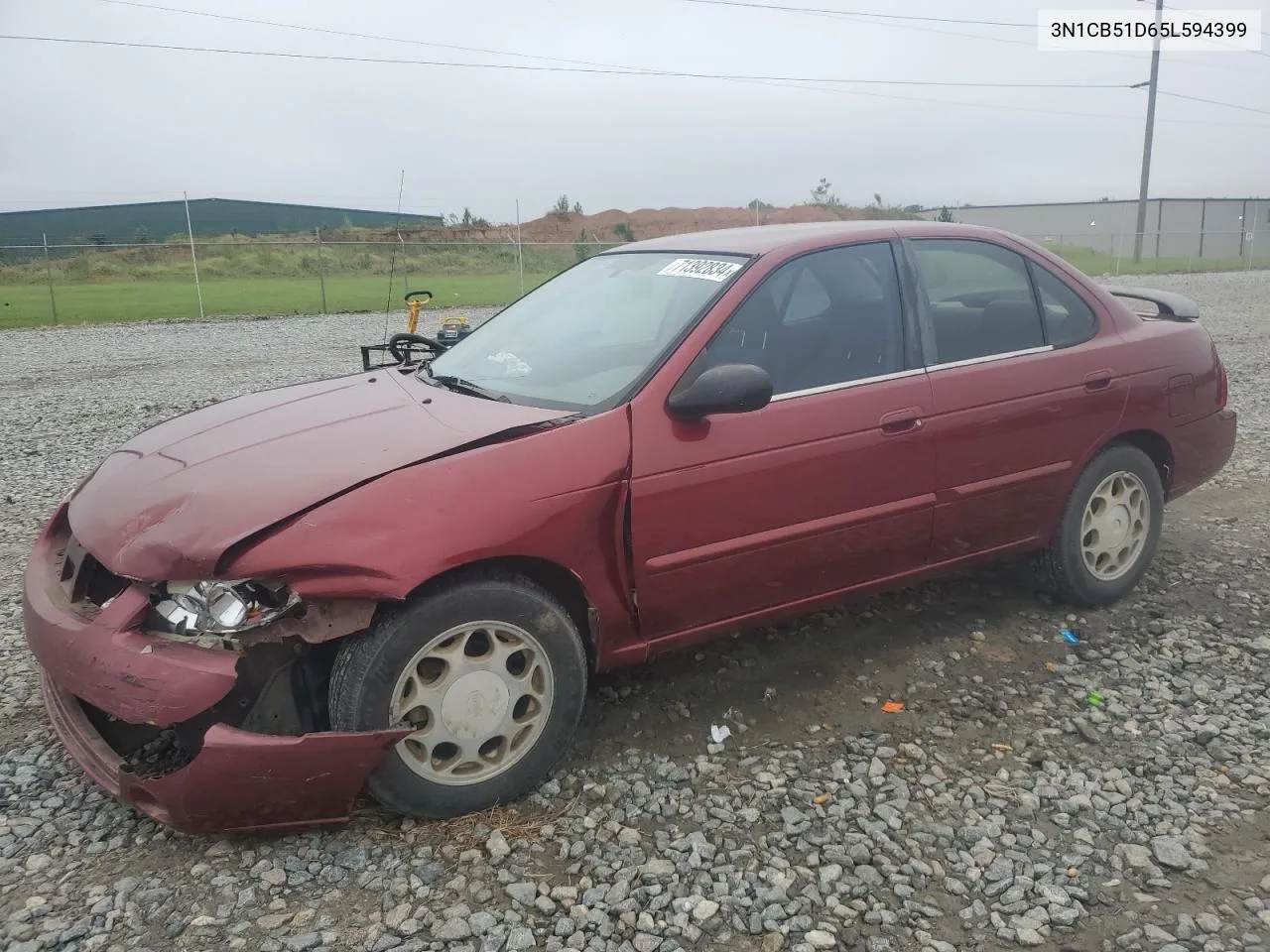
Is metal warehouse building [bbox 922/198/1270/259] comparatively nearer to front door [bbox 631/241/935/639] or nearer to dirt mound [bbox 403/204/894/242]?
dirt mound [bbox 403/204/894/242]

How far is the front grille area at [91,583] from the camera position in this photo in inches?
115

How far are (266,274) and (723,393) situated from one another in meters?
31.0

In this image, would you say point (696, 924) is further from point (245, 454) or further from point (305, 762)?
point (245, 454)

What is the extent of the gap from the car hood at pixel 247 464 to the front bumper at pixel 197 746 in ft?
0.64

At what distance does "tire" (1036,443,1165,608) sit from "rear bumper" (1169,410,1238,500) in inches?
5.5

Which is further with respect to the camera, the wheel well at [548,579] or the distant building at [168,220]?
the distant building at [168,220]

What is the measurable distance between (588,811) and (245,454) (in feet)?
4.95

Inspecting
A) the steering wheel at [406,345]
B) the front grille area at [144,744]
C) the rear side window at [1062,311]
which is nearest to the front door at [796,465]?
the rear side window at [1062,311]

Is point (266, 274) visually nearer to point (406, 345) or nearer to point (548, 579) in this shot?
point (406, 345)

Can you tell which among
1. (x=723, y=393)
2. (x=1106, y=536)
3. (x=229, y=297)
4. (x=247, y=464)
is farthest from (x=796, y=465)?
(x=229, y=297)

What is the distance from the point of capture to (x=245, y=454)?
3029 millimetres

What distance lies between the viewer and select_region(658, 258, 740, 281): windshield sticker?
354 centimetres

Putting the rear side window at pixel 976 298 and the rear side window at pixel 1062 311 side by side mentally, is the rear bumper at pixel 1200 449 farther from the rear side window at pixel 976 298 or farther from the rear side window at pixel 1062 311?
the rear side window at pixel 976 298

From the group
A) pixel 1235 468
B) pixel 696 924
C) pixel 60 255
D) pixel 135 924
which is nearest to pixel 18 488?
pixel 135 924
